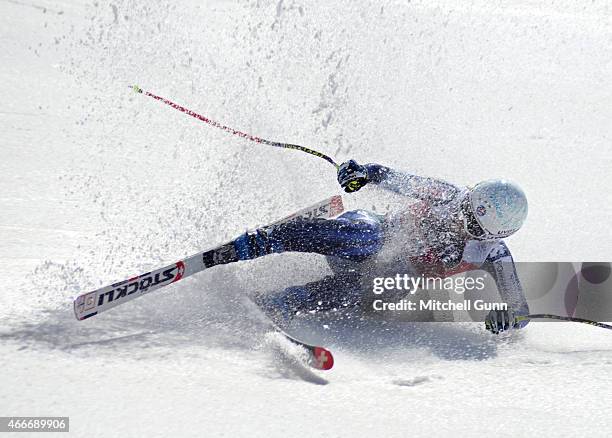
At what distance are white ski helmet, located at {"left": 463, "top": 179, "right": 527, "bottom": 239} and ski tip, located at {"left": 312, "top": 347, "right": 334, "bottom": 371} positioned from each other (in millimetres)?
1326

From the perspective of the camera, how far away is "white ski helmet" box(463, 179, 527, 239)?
3.62m

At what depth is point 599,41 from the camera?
1134 centimetres

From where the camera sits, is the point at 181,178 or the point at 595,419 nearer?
the point at 595,419

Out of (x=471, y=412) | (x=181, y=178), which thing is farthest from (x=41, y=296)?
(x=181, y=178)

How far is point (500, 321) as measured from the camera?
3.46m

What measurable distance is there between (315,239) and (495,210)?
1.01 meters

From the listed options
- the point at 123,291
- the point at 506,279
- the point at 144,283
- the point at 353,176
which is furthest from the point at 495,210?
the point at 123,291

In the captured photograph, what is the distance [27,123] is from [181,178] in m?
2.04

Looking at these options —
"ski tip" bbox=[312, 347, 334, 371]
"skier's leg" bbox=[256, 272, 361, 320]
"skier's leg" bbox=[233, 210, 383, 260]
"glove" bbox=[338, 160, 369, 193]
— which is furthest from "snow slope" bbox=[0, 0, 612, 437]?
"glove" bbox=[338, 160, 369, 193]

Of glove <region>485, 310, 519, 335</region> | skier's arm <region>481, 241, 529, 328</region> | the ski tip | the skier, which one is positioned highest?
the skier

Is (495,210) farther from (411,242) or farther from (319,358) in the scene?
(319,358)

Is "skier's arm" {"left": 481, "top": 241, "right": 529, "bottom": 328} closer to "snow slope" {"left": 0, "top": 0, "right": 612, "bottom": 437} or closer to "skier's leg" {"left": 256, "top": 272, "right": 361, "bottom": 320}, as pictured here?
"snow slope" {"left": 0, "top": 0, "right": 612, "bottom": 437}

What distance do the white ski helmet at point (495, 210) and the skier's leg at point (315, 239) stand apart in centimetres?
56

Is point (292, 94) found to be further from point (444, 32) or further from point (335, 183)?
point (444, 32)
